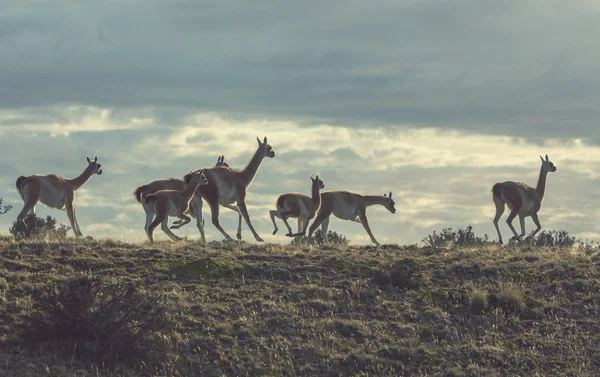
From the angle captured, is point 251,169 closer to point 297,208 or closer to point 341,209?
point 297,208

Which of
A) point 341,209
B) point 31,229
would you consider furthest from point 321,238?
point 31,229

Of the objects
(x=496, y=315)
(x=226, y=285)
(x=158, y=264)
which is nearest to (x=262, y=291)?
(x=226, y=285)

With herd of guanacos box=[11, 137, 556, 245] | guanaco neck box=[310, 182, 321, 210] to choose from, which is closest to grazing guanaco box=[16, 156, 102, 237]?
herd of guanacos box=[11, 137, 556, 245]

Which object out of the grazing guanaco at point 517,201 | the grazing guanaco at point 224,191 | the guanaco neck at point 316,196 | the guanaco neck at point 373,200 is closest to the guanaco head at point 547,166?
the grazing guanaco at point 517,201

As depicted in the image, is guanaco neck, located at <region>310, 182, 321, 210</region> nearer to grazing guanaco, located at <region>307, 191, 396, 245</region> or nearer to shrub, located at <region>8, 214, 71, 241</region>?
grazing guanaco, located at <region>307, 191, 396, 245</region>

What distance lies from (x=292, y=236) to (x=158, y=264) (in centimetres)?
766

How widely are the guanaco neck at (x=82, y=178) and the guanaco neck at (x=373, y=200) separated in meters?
8.28

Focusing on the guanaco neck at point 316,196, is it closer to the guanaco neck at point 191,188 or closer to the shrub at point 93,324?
the guanaco neck at point 191,188

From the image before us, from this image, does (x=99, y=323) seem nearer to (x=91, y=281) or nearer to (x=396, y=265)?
(x=91, y=281)

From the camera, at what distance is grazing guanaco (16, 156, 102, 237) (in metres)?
26.0

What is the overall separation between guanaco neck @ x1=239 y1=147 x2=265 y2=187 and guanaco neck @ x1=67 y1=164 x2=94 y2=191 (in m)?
4.76

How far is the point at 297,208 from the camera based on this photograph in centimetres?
2761

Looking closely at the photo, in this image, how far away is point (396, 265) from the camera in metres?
20.6

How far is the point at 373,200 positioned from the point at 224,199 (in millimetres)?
6042
